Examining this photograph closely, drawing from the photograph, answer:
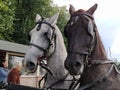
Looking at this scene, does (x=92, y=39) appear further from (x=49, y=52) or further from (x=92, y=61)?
(x=49, y=52)

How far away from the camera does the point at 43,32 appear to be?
6.05 m

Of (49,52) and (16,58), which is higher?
(49,52)

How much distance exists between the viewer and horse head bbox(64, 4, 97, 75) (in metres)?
3.87

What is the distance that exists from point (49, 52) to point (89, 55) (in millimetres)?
2065

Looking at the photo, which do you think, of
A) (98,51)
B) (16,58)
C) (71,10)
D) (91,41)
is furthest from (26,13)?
(91,41)

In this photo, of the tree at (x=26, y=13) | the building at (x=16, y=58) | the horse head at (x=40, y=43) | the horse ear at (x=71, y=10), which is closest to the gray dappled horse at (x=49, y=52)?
the horse head at (x=40, y=43)

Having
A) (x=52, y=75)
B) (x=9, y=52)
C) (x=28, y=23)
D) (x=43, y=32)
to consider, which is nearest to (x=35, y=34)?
(x=43, y=32)

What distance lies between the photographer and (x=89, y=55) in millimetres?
4051

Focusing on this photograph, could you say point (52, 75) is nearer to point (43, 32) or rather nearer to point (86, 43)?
point (43, 32)

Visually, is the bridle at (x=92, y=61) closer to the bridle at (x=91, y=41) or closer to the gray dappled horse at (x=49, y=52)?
the bridle at (x=91, y=41)

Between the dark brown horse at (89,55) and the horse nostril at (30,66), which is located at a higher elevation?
the dark brown horse at (89,55)

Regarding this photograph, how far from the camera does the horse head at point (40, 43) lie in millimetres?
5750

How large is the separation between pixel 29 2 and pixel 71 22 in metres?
40.7

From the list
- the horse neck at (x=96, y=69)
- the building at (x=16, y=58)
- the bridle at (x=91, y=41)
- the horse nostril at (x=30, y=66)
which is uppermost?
the bridle at (x=91, y=41)
